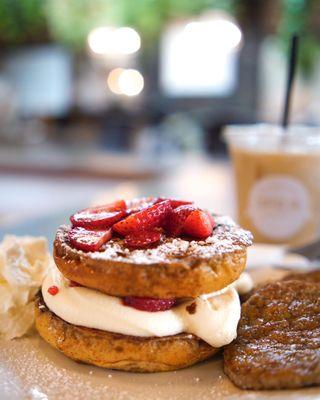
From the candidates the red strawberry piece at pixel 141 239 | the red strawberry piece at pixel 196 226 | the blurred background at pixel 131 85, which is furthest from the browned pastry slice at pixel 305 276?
the blurred background at pixel 131 85

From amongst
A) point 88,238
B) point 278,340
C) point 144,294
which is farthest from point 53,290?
point 278,340

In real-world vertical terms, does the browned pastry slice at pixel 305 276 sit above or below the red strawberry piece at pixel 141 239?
below

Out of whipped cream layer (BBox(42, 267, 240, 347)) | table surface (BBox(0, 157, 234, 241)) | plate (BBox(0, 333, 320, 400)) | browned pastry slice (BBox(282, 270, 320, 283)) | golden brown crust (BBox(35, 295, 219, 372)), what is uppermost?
whipped cream layer (BBox(42, 267, 240, 347))

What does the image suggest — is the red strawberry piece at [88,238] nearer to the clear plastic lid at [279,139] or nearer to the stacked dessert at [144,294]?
the stacked dessert at [144,294]

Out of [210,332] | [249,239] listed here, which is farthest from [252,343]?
[249,239]

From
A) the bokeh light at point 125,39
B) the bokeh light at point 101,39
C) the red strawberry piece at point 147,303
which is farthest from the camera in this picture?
the bokeh light at point 125,39

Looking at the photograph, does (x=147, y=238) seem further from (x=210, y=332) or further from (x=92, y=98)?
(x=92, y=98)

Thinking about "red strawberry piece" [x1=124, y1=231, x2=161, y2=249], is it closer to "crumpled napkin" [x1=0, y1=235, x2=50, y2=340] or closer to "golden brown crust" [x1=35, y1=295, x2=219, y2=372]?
"golden brown crust" [x1=35, y1=295, x2=219, y2=372]

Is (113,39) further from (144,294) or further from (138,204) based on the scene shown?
(144,294)

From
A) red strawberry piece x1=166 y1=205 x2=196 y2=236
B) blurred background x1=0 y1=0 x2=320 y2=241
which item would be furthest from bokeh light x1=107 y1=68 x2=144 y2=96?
red strawberry piece x1=166 y1=205 x2=196 y2=236
